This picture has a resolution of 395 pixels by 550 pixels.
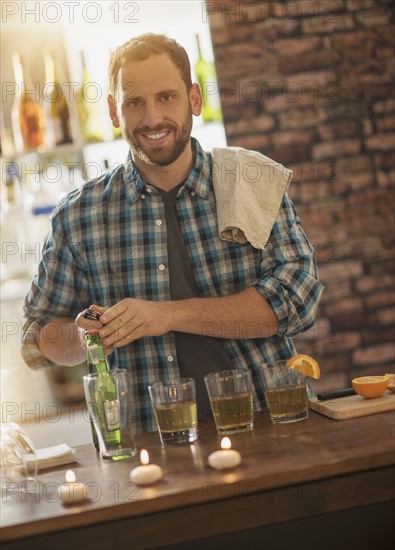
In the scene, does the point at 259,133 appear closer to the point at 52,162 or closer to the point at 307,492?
the point at 52,162

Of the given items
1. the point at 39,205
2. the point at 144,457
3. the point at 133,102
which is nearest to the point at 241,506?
the point at 144,457

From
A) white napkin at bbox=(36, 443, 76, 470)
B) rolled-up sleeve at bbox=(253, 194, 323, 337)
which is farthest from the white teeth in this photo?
white napkin at bbox=(36, 443, 76, 470)

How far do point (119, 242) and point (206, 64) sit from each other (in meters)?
1.53

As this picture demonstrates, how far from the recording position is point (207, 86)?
346 centimetres

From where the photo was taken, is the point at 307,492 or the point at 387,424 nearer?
the point at 307,492

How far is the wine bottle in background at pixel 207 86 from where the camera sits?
3.41 m

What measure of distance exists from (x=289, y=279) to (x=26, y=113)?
5.76 feet

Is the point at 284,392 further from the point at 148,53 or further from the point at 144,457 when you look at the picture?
the point at 148,53

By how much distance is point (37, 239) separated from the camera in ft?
11.0

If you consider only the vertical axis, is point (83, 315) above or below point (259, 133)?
below

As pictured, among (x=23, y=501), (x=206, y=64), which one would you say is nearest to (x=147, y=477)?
(x=23, y=501)

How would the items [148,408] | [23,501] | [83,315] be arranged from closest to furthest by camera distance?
[23,501]
[83,315]
[148,408]

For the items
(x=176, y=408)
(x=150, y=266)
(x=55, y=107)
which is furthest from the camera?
(x=55, y=107)

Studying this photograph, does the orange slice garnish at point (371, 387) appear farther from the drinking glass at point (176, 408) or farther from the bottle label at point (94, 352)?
the bottle label at point (94, 352)
